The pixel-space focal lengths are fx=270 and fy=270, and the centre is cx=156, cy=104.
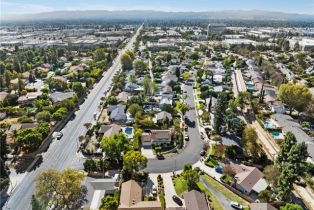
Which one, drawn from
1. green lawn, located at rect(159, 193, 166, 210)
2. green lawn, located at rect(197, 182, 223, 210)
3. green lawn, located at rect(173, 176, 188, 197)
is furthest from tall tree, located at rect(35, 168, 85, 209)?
green lawn, located at rect(197, 182, 223, 210)

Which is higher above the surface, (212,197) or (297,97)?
(297,97)

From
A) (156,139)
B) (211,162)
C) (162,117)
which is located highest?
(162,117)

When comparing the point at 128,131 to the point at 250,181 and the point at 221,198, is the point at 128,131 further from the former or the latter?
the point at 250,181

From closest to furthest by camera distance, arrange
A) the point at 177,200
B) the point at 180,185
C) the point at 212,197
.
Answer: the point at 177,200, the point at 212,197, the point at 180,185

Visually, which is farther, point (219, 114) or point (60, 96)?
point (60, 96)

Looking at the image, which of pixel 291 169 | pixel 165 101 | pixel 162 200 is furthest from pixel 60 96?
pixel 291 169

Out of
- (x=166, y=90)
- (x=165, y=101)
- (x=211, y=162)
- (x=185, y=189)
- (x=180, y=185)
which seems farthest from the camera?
(x=166, y=90)

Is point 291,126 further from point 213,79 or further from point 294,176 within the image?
point 213,79
